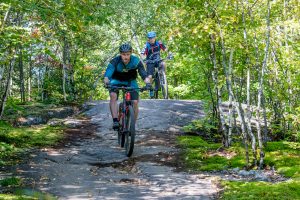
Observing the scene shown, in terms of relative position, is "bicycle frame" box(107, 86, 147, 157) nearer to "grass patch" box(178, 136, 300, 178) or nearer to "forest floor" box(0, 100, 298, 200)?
"forest floor" box(0, 100, 298, 200)

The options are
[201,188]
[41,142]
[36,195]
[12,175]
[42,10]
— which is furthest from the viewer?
[41,142]

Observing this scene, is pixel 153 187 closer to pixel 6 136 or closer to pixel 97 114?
pixel 6 136

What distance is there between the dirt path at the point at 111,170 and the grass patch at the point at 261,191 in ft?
1.04

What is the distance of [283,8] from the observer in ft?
39.1

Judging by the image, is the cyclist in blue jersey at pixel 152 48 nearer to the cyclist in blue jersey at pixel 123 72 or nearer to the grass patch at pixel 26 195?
the cyclist in blue jersey at pixel 123 72

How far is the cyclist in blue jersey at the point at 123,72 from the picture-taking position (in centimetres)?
890

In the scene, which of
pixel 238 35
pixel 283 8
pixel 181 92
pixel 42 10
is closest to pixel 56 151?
pixel 42 10

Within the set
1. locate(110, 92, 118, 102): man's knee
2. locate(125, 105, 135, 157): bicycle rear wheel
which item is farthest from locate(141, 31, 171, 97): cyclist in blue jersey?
locate(125, 105, 135, 157): bicycle rear wheel

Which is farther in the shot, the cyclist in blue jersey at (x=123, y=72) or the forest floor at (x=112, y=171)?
the cyclist in blue jersey at (x=123, y=72)

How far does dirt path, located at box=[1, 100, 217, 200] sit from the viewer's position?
6.10m

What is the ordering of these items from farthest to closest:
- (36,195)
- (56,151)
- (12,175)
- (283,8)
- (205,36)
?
(283,8) → (56,151) → (205,36) → (12,175) → (36,195)

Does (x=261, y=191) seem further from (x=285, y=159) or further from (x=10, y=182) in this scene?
(x=10, y=182)

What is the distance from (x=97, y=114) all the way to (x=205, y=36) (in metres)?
7.75

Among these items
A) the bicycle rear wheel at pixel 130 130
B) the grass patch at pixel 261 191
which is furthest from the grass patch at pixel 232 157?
the bicycle rear wheel at pixel 130 130
